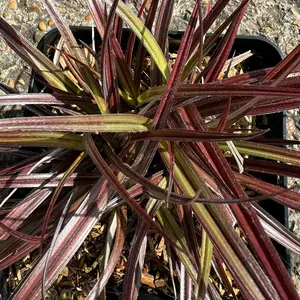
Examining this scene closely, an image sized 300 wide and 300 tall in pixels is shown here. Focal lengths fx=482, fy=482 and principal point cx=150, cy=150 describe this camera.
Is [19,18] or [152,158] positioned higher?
[19,18]

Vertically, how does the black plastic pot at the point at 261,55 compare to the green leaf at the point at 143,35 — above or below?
above

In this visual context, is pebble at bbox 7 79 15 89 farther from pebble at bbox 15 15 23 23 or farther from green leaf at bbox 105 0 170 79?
green leaf at bbox 105 0 170 79

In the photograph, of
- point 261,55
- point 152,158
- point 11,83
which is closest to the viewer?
point 152,158

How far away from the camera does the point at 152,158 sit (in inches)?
27.8

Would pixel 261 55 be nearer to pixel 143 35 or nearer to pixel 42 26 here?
pixel 143 35

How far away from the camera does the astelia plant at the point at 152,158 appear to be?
580mm

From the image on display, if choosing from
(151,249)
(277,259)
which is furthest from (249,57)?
(277,259)

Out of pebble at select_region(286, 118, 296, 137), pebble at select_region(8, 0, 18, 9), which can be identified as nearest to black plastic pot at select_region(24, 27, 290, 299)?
pebble at select_region(286, 118, 296, 137)

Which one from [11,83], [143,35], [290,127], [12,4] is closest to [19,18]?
[12,4]

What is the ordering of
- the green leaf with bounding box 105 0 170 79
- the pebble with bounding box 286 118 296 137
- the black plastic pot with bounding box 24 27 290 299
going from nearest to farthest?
the green leaf with bounding box 105 0 170 79, the black plastic pot with bounding box 24 27 290 299, the pebble with bounding box 286 118 296 137

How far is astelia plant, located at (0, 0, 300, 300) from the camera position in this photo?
580mm

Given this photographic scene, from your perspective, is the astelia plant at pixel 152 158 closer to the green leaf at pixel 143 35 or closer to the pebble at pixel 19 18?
the green leaf at pixel 143 35

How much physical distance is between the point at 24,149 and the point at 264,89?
0.56 meters

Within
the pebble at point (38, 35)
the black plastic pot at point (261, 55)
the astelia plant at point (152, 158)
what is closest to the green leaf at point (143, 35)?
the astelia plant at point (152, 158)
